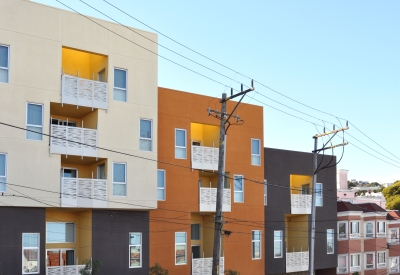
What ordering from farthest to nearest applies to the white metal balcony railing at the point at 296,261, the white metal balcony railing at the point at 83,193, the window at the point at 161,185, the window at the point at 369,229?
the window at the point at 369,229 < the white metal balcony railing at the point at 296,261 < the window at the point at 161,185 < the white metal balcony railing at the point at 83,193

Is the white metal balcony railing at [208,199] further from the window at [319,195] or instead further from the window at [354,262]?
the window at [354,262]

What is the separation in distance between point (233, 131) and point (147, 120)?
7.89m

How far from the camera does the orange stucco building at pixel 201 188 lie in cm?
3556

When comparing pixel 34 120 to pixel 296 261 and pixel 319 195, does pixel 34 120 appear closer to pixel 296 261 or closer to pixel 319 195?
pixel 296 261

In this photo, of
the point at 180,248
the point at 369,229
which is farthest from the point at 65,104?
the point at 369,229

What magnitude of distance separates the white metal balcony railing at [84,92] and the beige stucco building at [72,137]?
0.05 metres

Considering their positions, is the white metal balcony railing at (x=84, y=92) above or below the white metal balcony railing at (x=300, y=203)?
above

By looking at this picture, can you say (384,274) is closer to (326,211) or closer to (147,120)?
(326,211)

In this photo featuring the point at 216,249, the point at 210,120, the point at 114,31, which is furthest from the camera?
the point at 210,120

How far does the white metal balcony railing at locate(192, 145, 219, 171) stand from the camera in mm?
37250

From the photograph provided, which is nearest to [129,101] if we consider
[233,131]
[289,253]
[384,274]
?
[233,131]

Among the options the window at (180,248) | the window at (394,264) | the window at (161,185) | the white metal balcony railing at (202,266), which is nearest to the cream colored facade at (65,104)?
the window at (161,185)

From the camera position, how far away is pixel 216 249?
25.4 metres

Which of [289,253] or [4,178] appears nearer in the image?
[4,178]
